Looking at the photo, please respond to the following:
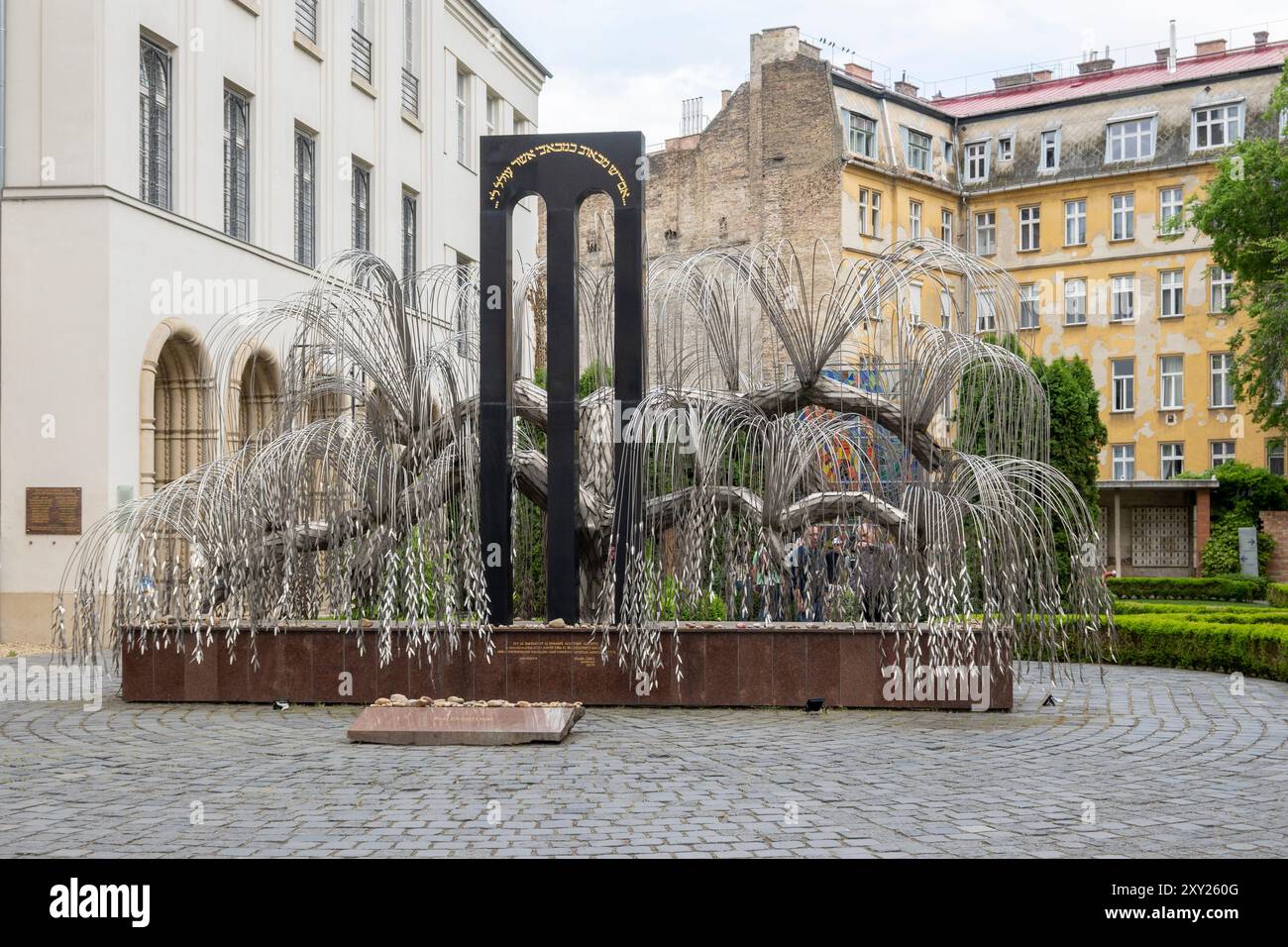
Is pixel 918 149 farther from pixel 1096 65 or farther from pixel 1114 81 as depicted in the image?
pixel 1096 65

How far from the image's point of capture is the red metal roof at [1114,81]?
54969 millimetres

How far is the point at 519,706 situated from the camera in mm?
12219

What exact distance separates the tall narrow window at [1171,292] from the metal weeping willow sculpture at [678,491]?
137ft

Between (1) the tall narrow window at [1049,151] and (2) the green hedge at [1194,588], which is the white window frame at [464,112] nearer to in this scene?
(2) the green hedge at [1194,588]

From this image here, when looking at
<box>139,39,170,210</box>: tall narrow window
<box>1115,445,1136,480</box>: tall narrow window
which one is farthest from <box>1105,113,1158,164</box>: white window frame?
<box>139,39,170,210</box>: tall narrow window

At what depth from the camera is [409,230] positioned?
32.7 m

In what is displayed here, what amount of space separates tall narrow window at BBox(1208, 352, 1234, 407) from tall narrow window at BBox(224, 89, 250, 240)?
38.2 meters

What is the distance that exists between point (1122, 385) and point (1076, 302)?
12.0 ft

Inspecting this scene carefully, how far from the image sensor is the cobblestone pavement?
7906mm

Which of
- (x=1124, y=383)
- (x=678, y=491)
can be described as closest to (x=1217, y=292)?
(x=1124, y=383)

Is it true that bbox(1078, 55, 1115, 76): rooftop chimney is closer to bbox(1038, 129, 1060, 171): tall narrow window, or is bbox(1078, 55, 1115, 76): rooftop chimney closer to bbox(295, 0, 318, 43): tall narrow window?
bbox(1038, 129, 1060, 171): tall narrow window

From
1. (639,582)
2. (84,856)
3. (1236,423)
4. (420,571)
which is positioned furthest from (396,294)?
(1236,423)

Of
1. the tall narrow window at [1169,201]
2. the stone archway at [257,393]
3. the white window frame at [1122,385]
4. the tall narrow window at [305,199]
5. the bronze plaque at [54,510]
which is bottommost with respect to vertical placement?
the bronze plaque at [54,510]

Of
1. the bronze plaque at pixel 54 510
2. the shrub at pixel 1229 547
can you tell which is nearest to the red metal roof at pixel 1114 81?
the shrub at pixel 1229 547
